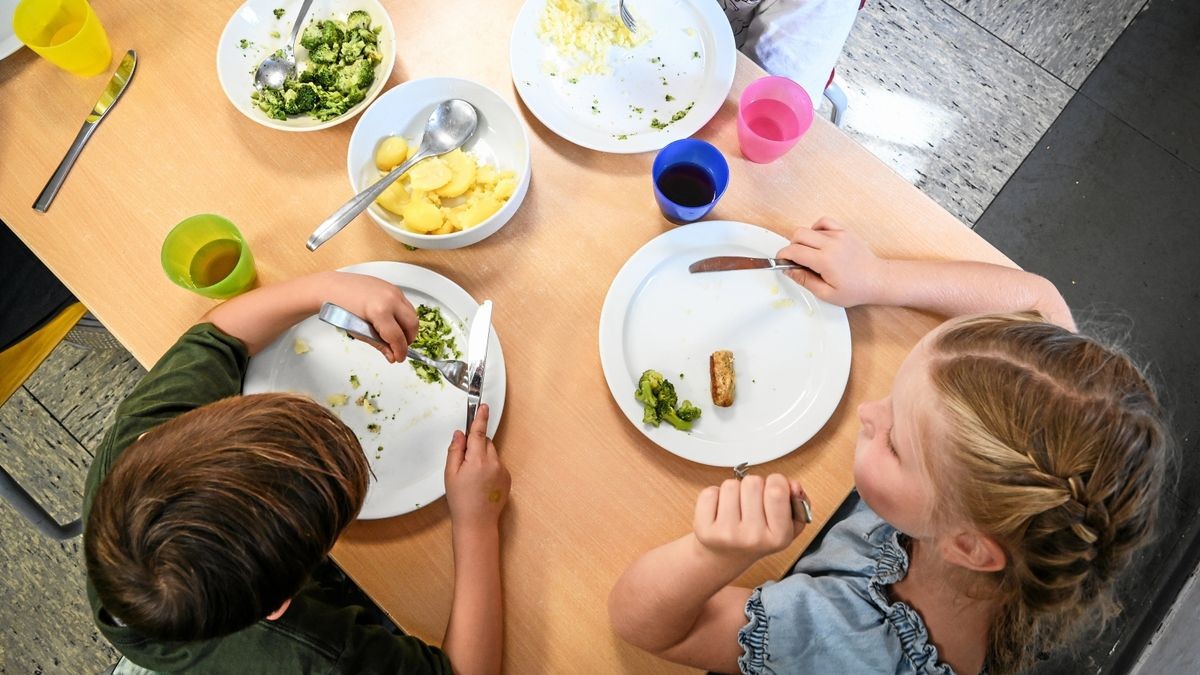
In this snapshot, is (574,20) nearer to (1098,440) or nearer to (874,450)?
(874,450)

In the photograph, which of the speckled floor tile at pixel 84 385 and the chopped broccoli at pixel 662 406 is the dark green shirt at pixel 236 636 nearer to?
the chopped broccoli at pixel 662 406

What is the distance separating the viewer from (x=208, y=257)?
42.4 inches

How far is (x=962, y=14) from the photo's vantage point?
223cm

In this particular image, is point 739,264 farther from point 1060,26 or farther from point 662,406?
point 1060,26

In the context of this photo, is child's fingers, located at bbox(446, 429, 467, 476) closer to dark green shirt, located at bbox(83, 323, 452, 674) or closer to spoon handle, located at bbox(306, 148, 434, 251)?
dark green shirt, located at bbox(83, 323, 452, 674)

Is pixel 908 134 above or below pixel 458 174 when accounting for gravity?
below

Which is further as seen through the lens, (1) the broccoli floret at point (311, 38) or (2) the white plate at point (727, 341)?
(1) the broccoli floret at point (311, 38)

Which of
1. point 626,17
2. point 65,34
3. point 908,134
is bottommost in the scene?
point 908,134

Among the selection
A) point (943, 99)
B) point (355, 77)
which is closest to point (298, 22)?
point (355, 77)

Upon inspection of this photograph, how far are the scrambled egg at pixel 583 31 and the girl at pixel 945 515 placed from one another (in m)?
0.45

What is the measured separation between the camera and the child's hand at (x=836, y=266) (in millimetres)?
1030

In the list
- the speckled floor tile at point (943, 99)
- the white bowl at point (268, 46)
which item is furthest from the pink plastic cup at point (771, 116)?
the speckled floor tile at point (943, 99)

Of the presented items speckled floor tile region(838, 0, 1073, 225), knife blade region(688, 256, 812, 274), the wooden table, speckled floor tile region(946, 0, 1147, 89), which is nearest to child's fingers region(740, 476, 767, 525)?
the wooden table

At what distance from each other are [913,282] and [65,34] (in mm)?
1382
